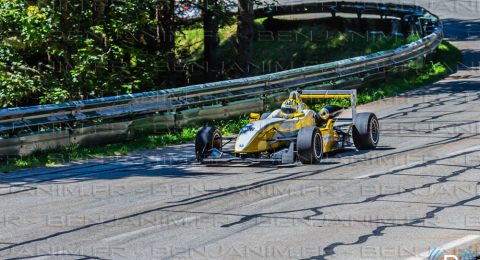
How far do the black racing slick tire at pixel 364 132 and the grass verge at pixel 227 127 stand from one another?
3.91 m

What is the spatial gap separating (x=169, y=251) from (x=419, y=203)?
12.6 ft

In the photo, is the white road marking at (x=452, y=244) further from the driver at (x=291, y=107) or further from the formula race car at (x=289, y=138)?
the driver at (x=291, y=107)

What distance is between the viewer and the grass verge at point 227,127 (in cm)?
1627

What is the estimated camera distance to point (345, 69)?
24.3 metres

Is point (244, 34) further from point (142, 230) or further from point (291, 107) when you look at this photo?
point (142, 230)

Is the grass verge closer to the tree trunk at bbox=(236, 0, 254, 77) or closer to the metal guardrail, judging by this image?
the metal guardrail

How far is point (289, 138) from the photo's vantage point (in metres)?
15.5

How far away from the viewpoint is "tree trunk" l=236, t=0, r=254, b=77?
2833 centimetres

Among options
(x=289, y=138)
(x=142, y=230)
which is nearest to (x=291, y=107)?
(x=289, y=138)

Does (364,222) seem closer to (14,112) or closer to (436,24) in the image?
(14,112)

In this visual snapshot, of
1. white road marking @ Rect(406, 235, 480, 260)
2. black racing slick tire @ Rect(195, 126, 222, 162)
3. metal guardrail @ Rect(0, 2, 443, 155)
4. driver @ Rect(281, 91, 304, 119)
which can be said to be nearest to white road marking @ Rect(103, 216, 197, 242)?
white road marking @ Rect(406, 235, 480, 260)

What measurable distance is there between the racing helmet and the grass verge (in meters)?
3.27

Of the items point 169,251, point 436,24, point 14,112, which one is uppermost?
point 436,24

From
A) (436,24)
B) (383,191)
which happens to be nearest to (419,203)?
(383,191)
